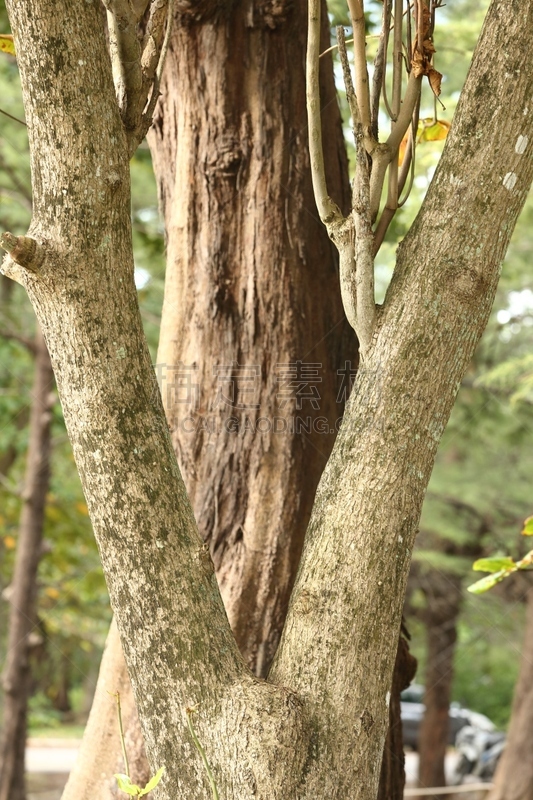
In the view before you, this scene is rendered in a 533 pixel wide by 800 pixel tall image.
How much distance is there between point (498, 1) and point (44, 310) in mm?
1156

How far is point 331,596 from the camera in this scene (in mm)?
1572

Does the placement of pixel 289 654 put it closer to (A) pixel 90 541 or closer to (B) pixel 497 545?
(B) pixel 497 545

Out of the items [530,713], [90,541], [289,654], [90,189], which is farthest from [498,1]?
[90,541]

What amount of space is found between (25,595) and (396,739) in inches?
194

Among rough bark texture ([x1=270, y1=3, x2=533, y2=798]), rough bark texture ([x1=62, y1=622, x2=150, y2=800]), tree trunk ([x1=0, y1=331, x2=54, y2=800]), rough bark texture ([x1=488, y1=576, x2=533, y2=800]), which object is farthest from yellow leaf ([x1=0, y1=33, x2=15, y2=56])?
rough bark texture ([x1=488, y1=576, x2=533, y2=800])

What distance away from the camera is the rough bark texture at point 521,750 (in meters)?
7.28

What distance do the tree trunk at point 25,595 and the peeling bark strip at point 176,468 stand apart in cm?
503

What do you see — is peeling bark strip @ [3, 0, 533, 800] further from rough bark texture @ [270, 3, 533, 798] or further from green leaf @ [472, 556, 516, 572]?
green leaf @ [472, 556, 516, 572]

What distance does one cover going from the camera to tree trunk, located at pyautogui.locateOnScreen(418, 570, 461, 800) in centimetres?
1018

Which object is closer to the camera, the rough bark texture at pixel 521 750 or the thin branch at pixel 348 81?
the thin branch at pixel 348 81

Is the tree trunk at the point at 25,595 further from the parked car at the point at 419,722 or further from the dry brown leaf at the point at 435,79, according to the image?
the parked car at the point at 419,722

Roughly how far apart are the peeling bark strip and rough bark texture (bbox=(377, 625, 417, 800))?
2.45ft

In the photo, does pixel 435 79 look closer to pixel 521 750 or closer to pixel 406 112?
pixel 406 112

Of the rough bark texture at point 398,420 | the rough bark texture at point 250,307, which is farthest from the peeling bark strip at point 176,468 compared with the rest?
the rough bark texture at point 250,307
